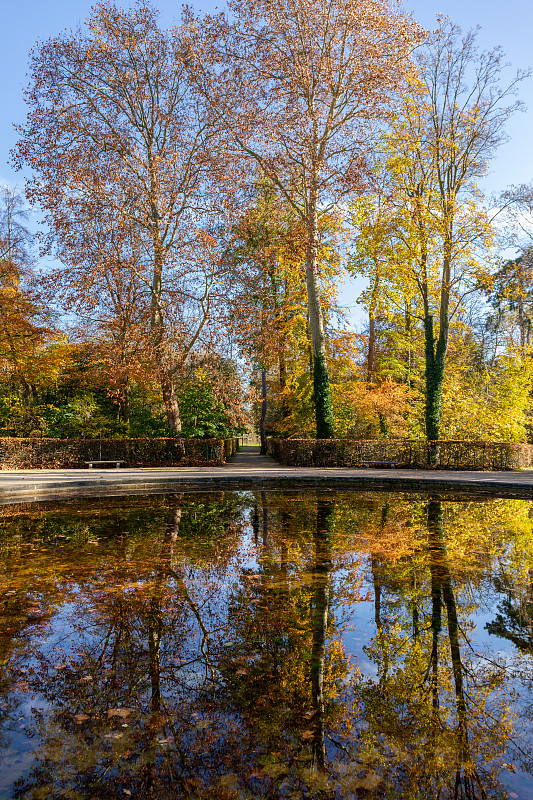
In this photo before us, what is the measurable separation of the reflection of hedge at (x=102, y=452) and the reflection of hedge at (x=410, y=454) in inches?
155

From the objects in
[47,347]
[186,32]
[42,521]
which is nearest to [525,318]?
[186,32]

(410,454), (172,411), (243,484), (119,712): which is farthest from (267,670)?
(172,411)

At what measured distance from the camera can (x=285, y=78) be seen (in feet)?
57.0

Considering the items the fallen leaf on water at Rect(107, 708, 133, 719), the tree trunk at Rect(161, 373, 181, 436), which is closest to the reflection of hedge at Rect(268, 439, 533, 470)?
the tree trunk at Rect(161, 373, 181, 436)

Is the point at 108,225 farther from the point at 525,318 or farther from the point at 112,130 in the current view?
the point at 525,318

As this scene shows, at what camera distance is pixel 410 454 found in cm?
1761

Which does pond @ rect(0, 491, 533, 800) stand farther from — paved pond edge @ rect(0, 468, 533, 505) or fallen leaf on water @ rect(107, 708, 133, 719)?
paved pond edge @ rect(0, 468, 533, 505)

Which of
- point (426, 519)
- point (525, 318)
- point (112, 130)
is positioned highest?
point (112, 130)

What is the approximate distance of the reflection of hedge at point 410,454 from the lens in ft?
55.7

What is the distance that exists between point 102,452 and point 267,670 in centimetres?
1740

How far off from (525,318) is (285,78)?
2027 cm

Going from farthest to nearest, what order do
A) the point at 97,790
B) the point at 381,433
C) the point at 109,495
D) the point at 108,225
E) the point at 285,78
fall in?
the point at 381,433
the point at 108,225
the point at 285,78
the point at 109,495
the point at 97,790

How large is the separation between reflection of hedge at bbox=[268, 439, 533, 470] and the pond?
36.1ft

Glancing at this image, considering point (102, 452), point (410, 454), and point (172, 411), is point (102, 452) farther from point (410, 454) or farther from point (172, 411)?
point (410, 454)
